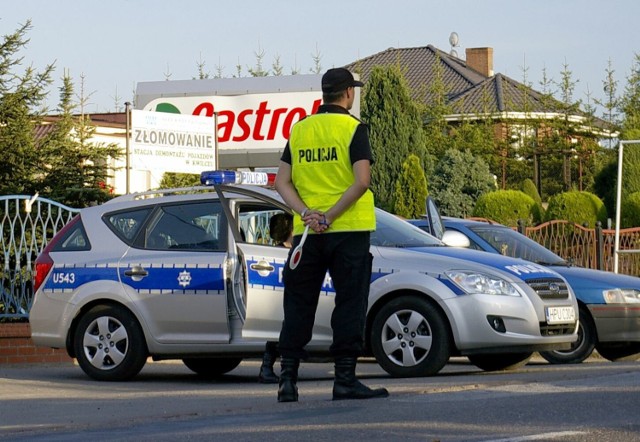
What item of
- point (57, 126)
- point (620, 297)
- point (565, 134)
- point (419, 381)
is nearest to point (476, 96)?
point (565, 134)

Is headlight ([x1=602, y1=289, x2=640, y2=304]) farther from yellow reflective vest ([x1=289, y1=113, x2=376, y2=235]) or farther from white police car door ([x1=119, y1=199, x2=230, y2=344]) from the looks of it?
yellow reflective vest ([x1=289, y1=113, x2=376, y2=235])

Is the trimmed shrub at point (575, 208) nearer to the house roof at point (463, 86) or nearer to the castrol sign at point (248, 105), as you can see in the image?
the castrol sign at point (248, 105)

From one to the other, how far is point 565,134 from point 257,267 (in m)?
36.3

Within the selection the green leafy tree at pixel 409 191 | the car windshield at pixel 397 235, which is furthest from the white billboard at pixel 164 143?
the car windshield at pixel 397 235

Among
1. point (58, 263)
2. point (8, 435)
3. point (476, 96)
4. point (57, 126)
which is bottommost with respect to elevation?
point (8, 435)

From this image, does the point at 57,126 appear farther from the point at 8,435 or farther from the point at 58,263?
the point at 8,435

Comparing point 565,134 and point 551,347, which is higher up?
point 565,134

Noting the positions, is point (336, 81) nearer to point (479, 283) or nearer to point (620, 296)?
point (479, 283)

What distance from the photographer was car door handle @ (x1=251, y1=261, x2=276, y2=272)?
10469mm

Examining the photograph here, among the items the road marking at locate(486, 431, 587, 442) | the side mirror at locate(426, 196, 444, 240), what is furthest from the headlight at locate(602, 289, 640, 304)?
the road marking at locate(486, 431, 587, 442)

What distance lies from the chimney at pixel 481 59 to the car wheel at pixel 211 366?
56229 millimetres

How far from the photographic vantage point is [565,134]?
45656mm

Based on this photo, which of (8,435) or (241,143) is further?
(241,143)

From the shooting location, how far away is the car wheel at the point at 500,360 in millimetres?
11445
